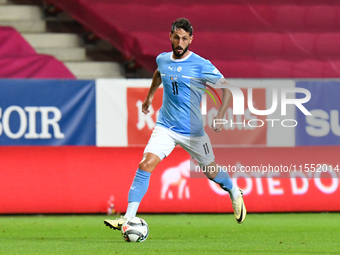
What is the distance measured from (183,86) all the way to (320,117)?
343 centimetres

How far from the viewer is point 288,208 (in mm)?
9219

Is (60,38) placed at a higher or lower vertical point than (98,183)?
higher

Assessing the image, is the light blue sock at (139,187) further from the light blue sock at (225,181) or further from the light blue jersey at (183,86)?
the light blue sock at (225,181)

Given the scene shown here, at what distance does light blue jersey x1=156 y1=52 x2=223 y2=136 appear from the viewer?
6250 millimetres

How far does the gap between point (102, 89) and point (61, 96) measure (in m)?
0.56

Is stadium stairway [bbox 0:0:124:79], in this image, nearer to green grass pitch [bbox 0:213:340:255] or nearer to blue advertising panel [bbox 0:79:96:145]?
blue advertising panel [bbox 0:79:96:145]

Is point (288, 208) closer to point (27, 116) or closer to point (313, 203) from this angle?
point (313, 203)

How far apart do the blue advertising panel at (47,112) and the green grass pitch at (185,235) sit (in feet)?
3.58

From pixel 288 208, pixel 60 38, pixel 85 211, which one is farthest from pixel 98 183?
pixel 60 38

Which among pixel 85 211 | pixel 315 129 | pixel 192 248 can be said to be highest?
pixel 315 129

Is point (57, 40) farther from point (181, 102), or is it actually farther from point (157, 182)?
point (181, 102)

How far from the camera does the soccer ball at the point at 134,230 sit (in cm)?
586

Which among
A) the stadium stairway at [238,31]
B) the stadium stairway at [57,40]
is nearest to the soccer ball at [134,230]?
the stadium stairway at [238,31]

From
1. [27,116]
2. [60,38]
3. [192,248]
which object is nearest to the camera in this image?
[192,248]
